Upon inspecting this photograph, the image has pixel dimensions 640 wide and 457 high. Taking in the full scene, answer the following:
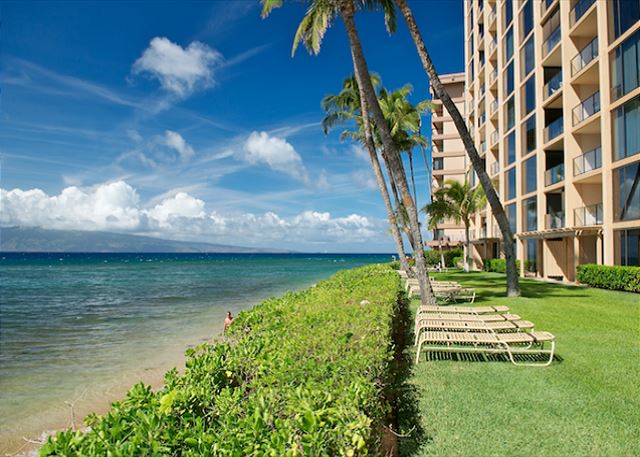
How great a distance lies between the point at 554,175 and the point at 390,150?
15.6m

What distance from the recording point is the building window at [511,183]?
3003cm

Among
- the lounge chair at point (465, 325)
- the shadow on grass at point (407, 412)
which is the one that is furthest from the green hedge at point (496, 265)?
the shadow on grass at point (407, 412)

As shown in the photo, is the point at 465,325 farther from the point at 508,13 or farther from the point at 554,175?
the point at 508,13

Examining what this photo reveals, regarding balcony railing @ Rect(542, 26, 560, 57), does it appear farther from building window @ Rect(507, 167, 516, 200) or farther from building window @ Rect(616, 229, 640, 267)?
building window @ Rect(616, 229, 640, 267)

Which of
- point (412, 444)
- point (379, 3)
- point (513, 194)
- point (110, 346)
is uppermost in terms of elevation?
point (379, 3)

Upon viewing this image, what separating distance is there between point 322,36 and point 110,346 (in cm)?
1286

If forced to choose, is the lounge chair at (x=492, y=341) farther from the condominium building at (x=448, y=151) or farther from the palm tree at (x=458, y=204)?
the condominium building at (x=448, y=151)

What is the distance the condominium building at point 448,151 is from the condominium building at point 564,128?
1429cm

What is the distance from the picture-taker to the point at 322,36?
50.4 feet

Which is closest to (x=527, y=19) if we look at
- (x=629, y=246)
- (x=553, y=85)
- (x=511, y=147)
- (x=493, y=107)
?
(x=553, y=85)

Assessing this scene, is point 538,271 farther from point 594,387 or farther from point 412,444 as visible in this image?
point 412,444

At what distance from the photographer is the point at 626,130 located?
17.6m

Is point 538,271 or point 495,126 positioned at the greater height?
point 495,126

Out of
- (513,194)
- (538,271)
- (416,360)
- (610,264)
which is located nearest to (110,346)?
(416,360)
